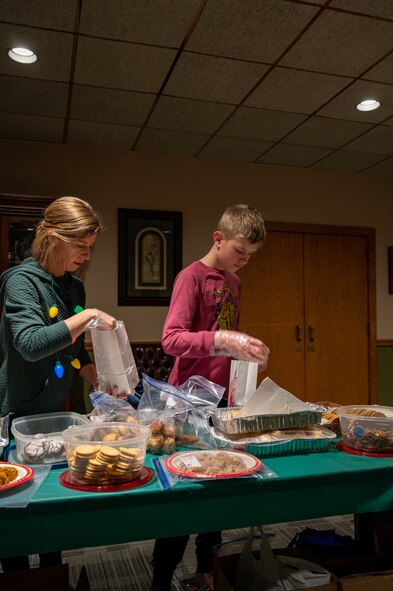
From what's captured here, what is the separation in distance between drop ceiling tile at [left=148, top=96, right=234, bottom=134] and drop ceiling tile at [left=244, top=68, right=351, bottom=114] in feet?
0.76

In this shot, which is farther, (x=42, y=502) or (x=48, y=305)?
(x=48, y=305)

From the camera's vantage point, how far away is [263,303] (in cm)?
437

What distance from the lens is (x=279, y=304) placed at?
441cm

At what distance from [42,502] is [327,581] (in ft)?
2.86

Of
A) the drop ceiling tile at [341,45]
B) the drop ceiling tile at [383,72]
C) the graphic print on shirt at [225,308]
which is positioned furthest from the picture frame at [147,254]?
the graphic print on shirt at [225,308]

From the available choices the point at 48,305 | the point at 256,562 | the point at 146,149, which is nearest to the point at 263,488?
the point at 256,562

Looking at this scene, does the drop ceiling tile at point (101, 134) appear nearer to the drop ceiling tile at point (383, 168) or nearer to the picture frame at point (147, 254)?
the picture frame at point (147, 254)

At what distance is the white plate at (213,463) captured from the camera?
1.12 m

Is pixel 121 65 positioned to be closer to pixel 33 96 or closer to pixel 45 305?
pixel 33 96

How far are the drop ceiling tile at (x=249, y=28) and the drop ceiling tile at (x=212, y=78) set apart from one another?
0.28 ft

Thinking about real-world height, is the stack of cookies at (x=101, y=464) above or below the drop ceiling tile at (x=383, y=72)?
below

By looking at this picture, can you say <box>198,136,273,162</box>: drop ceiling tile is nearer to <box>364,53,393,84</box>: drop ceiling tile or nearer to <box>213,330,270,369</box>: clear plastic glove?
<box>364,53,393,84</box>: drop ceiling tile

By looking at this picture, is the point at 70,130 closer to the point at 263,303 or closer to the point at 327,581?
the point at 263,303

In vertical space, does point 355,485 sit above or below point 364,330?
below
